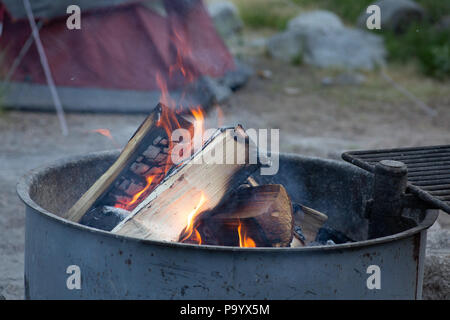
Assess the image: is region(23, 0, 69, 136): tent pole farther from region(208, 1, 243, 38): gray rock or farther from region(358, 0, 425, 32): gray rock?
region(358, 0, 425, 32): gray rock

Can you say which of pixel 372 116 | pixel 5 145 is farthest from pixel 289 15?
pixel 5 145

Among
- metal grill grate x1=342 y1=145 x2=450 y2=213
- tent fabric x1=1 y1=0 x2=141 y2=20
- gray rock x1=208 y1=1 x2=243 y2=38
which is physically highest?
gray rock x1=208 y1=1 x2=243 y2=38

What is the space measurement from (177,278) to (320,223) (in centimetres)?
73

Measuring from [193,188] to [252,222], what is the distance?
7.6 inches

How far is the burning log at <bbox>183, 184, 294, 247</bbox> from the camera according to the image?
1.62 meters

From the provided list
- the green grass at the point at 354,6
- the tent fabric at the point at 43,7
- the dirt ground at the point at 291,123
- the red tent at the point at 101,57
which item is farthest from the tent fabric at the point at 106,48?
the green grass at the point at 354,6

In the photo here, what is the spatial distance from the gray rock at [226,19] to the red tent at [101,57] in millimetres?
4328

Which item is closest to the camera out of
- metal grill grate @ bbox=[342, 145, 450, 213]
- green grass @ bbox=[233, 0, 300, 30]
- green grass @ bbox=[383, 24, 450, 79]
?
metal grill grate @ bbox=[342, 145, 450, 213]

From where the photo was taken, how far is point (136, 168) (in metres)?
1.85

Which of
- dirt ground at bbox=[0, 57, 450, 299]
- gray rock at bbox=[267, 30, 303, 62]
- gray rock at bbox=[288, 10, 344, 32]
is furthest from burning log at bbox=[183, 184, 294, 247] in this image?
gray rock at bbox=[288, 10, 344, 32]

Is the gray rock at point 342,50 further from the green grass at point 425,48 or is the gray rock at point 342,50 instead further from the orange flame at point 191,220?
the orange flame at point 191,220

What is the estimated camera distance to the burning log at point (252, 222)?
5.33 feet

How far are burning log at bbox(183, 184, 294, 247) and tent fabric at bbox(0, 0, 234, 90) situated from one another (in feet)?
13.0

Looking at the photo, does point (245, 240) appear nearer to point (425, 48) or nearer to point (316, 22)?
point (425, 48)
